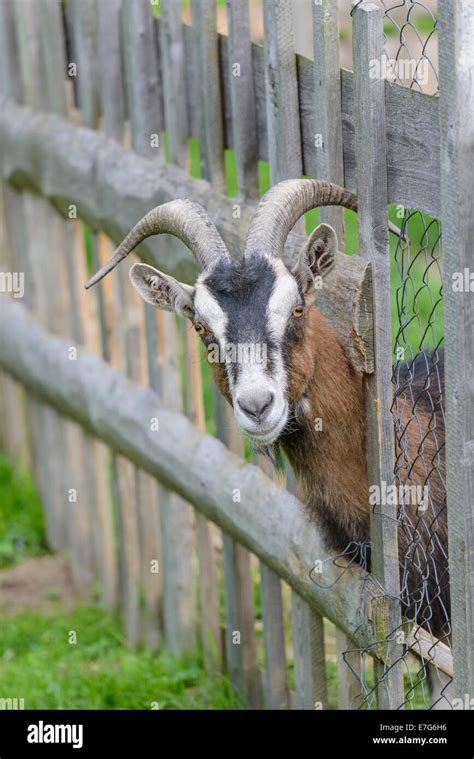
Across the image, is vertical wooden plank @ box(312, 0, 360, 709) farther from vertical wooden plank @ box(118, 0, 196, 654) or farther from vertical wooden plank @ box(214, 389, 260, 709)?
vertical wooden plank @ box(214, 389, 260, 709)

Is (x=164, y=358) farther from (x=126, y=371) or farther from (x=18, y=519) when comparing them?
(x=18, y=519)

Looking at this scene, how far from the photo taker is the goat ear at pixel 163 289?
4047mm

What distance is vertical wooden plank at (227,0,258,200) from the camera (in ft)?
14.7

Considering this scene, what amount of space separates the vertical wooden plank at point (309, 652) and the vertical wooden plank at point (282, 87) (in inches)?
69.1

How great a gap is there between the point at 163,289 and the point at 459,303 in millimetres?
1364

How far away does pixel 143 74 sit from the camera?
216 inches

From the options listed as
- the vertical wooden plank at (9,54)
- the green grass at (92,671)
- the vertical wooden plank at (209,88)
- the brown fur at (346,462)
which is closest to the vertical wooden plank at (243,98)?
the vertical wooden plank at (209,88)

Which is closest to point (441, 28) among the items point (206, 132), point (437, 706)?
point (206, 132)

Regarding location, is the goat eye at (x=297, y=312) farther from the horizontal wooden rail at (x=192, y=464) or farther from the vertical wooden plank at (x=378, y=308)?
the horizontal wooden rail at (x=192, y=464)

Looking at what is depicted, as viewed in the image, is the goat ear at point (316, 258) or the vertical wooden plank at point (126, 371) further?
the vertical wooden plank at point (126, 371)

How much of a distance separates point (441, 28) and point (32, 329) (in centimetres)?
459

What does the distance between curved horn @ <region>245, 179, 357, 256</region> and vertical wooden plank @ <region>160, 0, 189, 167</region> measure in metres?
1.64

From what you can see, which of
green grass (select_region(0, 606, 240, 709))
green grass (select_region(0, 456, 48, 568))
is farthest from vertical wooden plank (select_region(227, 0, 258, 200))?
green grass (select_region(0, 456, 48, 568))
